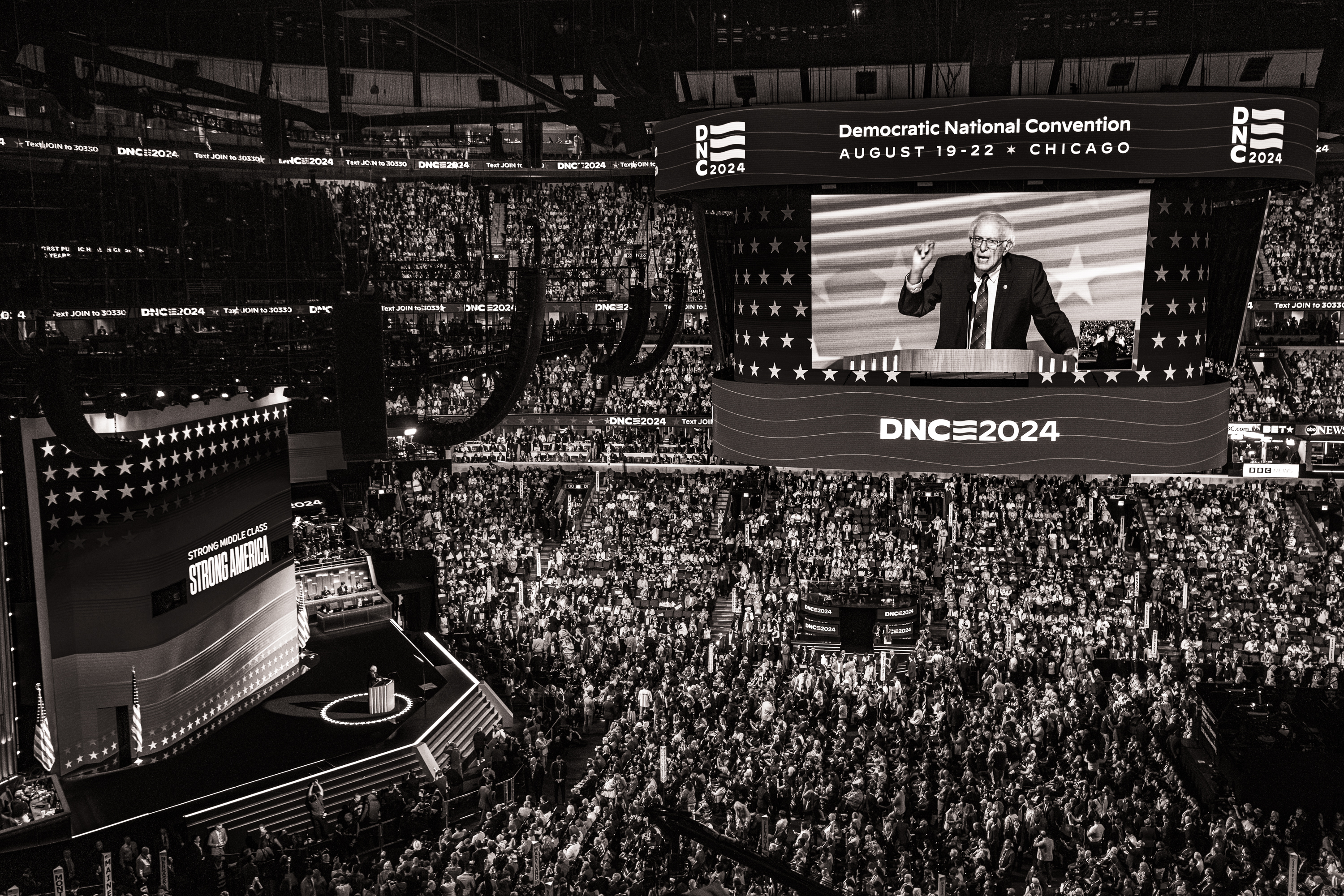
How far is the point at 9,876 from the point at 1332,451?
1230 inches

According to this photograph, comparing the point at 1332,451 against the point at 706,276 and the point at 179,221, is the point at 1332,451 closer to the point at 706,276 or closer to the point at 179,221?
the point at 706,276

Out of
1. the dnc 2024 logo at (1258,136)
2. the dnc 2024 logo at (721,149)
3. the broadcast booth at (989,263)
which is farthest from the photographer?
the dnc 2024 logo at (721,149)

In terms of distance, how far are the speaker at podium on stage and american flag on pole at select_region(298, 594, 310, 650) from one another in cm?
490

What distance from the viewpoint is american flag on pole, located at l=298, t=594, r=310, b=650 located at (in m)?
25.6

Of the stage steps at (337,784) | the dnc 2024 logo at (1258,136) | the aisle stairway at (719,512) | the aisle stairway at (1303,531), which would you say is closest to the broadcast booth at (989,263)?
the dnc 2024 logo at (1258,136)

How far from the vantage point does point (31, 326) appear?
15117 mm

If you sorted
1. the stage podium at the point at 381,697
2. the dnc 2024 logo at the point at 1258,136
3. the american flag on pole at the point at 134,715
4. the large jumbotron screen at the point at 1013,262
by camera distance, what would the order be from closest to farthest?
the dnc 2024 logo at the point at 1258,136 < the large jumbotron screen at the point at 1013,262 < the american flag on pole at the point at 134,715 < the stage podium at the point at 381,697

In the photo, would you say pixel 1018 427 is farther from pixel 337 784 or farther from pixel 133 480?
pixel 133 480

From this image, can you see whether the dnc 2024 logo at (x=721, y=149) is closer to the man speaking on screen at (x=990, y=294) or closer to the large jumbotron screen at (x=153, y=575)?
the man speaking on screen at (x=990, y=294)

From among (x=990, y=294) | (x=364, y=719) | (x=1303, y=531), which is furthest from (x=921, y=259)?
(x=1303, y=531)

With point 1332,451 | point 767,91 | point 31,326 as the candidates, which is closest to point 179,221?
point 31,326

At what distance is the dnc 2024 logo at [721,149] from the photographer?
46.1ft

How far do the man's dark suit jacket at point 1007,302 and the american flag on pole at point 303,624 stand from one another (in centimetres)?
1650

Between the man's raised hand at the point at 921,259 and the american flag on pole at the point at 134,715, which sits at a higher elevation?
the man's raised hand at the point at 921,259
